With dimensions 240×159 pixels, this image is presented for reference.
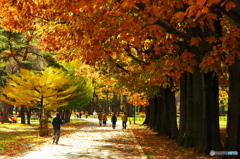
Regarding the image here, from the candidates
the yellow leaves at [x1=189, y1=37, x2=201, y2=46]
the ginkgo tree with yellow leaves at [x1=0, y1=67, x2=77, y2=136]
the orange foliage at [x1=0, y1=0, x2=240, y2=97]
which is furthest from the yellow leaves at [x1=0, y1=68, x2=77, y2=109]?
the yellow leaves at [x1=189, y1=37, x2=201, y2=46]

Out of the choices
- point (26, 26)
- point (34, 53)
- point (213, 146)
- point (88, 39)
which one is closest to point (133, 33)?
point (88, 39)

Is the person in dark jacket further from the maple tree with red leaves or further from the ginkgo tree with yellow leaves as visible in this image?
the ginkgo tree with yellow leaves

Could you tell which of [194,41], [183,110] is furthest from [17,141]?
[194,41]

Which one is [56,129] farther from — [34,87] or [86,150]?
[34,87]

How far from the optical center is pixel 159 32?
10.7 meters

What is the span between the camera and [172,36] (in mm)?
12859

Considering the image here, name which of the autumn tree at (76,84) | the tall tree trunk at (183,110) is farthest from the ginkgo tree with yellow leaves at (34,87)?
the tall tree trunk at (183,110)

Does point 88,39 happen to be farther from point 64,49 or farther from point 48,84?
point 48,84

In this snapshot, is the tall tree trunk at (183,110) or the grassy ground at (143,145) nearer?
the grassy ground at (143,145)

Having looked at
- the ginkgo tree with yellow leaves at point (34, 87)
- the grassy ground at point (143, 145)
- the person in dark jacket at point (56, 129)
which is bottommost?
the grassy ground at point (143, 145)

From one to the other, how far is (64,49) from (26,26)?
2.75 meters

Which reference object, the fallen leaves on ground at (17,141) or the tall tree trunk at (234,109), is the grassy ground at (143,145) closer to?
the fallen leaves on ground at (17,141)

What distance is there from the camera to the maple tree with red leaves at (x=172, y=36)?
9.89 meters

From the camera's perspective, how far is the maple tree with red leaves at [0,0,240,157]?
989 cm
